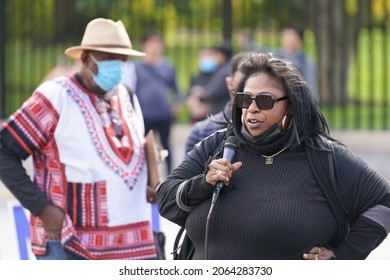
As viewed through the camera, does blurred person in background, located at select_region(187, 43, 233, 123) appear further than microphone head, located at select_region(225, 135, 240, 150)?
Yes

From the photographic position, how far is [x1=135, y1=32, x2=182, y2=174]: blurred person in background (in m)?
12.3

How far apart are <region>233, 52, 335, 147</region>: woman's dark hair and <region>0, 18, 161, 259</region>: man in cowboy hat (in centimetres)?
152

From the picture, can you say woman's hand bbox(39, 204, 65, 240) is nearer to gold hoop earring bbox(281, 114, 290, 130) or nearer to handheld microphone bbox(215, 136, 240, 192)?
handheld microphone bbox(215, 136, 240, 192)

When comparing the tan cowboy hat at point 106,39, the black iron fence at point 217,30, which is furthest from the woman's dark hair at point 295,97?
the black iron fence at point 217,30

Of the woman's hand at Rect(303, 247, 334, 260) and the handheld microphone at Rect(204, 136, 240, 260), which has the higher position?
the handheld microphone at Rect(204, 136, 240, 260)

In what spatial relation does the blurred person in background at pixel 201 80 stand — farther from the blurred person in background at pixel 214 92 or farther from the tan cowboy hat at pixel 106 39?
the tan cowboy hat at pixel 106 39

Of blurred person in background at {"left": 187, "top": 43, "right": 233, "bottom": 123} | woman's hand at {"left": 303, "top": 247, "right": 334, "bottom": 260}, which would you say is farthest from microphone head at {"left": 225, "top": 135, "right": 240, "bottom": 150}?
blurred person in background at {"left": 187, "top": 43, "right": 233, "bottom": 123}

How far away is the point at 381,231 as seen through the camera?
14.1 feet

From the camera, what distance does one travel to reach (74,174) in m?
5.80

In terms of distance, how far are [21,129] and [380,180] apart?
2138 millimetres

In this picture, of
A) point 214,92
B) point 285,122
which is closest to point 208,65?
point 214,92

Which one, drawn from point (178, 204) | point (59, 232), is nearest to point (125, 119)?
point (59, 232)
